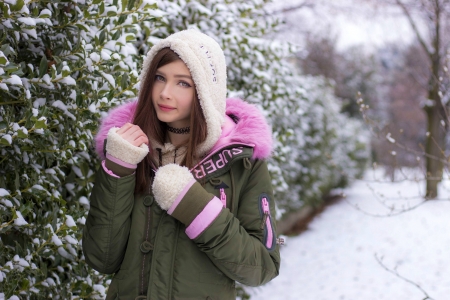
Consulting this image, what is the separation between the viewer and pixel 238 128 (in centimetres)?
179

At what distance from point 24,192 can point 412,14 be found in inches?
379

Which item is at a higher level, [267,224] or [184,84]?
[184,84]

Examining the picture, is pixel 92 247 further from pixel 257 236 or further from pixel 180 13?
pixel 180 13

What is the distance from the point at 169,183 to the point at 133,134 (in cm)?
22

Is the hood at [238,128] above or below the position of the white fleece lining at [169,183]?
above

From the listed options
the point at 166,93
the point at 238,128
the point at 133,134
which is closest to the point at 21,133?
the point at 133,134

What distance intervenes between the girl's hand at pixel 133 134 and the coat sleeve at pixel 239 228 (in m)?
0.24

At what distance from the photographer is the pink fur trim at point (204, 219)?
1512mm

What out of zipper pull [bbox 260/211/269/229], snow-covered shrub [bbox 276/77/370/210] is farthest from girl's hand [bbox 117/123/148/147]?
snow-covered shrub [bbox 276/77/370/210]

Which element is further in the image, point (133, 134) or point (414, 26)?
point (414, 26)

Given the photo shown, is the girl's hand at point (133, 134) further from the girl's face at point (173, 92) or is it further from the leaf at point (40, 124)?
the leaf at point (40, 124)

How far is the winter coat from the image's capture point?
5.12 feet

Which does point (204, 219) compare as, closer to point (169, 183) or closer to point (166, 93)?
point (169, 183)

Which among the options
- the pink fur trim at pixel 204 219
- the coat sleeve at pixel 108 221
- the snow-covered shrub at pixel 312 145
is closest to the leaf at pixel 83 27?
the coat sleeve at pixel 108 221
